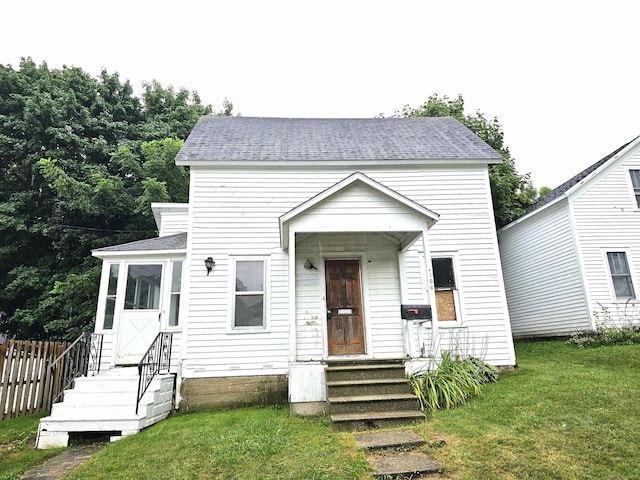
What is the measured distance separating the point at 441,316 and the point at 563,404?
320 centimetres

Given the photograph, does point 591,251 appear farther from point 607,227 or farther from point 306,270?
point 306,270

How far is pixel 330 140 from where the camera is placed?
10.2 m

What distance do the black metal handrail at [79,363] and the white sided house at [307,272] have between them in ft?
0.76

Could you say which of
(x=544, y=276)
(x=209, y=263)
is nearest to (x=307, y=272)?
(x=209, y=263)

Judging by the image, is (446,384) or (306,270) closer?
(446,384)

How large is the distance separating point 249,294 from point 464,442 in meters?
5.03

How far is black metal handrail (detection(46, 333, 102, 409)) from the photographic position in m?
7.80

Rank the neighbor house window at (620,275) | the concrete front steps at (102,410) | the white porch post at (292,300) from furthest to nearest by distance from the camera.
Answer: the neighbor house window at (620,275)
the white porch post at (292,300)
the concrete front steps at (102,410)

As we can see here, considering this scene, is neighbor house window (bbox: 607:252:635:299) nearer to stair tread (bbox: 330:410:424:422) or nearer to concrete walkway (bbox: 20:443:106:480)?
stair tread (bbox: 330:410:424:422)

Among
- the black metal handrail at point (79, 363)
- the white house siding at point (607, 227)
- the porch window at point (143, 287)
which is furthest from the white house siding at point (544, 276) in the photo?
the black metal handrail at point (79, 363)

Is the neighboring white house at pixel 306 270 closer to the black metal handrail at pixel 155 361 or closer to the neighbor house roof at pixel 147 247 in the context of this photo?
the neighbor house roof at pixel 147 247

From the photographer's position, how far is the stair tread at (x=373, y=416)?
5.13 m

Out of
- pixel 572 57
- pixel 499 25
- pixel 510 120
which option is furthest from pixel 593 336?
pixel 510 120

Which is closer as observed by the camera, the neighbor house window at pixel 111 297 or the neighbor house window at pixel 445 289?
the neighbor house window at pixel 445 289
